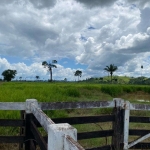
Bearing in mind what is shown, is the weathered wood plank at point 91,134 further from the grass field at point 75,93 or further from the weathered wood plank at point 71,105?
the grass field at point 75,93

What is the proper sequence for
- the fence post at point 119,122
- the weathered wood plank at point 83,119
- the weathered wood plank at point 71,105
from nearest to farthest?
the weathered wood plank at point 71,105
the weathered wood plank at point 83,119
the fence post at point 119,122

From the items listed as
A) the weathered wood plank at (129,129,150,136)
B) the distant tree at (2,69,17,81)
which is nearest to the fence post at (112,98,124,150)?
the weathered wood plank at (129,129,150,136)

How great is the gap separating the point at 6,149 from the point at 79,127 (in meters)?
3.47

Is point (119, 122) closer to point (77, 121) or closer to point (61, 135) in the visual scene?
point (77, 121)

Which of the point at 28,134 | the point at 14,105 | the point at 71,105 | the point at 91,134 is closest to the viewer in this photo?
the point at 28,134

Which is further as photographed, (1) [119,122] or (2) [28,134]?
(1) [119,122]

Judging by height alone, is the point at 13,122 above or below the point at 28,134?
above

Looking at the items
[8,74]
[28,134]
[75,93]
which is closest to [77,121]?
[28,134]

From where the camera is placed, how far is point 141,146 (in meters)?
4.56

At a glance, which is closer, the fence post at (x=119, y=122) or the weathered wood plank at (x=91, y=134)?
the weathered wood plank at (x=91, y=134)

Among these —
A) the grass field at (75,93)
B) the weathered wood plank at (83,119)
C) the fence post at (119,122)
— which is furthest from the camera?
the grass field at (75,93)

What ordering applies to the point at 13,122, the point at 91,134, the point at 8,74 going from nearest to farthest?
the point at 13,122
the point at 91,134
the point at 8,74

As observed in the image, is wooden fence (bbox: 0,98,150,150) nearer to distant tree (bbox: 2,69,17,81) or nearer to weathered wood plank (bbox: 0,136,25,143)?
weathered wood plank (bbox: 0,136,25,143)

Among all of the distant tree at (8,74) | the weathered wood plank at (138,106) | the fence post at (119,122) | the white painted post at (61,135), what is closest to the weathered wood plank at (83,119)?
the fence post at (119,122)
